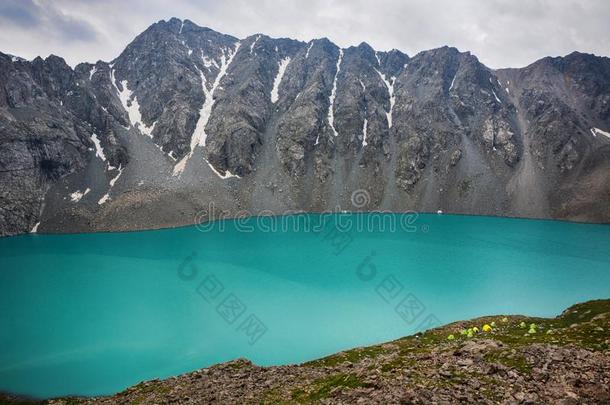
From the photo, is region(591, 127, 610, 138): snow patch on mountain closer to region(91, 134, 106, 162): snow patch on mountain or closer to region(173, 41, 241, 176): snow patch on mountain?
region(173, 41, 241, 176): snow patch on mountain

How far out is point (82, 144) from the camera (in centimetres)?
13100

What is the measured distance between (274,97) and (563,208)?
12526 cm

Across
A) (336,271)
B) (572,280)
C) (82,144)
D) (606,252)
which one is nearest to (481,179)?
(606,252)

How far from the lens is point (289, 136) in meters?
150

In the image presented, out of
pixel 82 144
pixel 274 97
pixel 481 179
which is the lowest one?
pixel 481 179

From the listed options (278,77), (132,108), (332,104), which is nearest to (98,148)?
(132,108)

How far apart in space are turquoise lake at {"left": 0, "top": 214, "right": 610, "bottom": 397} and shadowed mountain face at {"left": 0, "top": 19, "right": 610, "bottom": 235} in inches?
938

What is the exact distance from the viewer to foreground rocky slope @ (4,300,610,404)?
12.1 metres

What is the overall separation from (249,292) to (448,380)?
44.0 m

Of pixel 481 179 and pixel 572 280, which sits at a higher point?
pixel 481 179

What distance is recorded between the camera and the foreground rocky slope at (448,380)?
12055 mm

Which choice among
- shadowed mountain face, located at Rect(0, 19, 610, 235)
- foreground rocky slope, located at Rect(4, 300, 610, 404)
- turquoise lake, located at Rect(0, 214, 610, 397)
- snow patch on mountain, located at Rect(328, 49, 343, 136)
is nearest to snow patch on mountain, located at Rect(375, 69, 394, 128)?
shadowed mountain face, located at Rect(0, 19, 610, 235)

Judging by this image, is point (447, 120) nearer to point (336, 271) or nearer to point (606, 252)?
point (606, 252)

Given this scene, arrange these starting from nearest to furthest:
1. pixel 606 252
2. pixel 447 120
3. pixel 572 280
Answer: pixel 572 280 → pixel 606 252 → pixel 447 120
